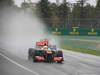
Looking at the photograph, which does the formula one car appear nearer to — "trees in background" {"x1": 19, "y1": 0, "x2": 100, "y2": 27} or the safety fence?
the safety fence

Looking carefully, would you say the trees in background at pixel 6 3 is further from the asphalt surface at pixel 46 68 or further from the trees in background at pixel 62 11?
the asphalt surface at pixel 46 68

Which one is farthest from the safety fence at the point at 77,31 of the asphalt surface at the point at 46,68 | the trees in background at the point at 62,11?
the asphalt surface at the point at 46,68

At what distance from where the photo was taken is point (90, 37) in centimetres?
4288

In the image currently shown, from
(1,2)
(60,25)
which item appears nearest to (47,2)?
(1,2)

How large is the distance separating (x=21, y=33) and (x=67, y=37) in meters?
7.72

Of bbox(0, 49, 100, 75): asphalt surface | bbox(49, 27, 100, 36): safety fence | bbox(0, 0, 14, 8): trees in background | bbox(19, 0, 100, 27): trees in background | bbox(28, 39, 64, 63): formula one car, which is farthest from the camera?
bbox(19, 0, 100, 27): trees in background

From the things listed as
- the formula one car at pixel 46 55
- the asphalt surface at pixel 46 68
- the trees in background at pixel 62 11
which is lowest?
the asphalt surface at pixel 46 68

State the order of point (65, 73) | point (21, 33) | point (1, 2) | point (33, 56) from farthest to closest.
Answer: point (1, 2) < point (21, 33) < point (33, 56) < point (65, 73)

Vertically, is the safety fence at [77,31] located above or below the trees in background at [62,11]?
below

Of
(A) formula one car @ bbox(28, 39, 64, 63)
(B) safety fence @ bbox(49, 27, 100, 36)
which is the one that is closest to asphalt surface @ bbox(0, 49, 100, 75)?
(A) formula one car @ bbox(28, 39, 64, 63)

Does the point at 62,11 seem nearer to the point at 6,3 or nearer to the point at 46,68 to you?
the point at 6,3

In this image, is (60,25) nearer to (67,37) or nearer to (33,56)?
(67,37)

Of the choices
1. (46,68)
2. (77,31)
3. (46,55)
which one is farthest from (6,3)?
(46,68)

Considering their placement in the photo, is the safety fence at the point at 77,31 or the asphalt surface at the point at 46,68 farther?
the safety fence at the point at 77,31
